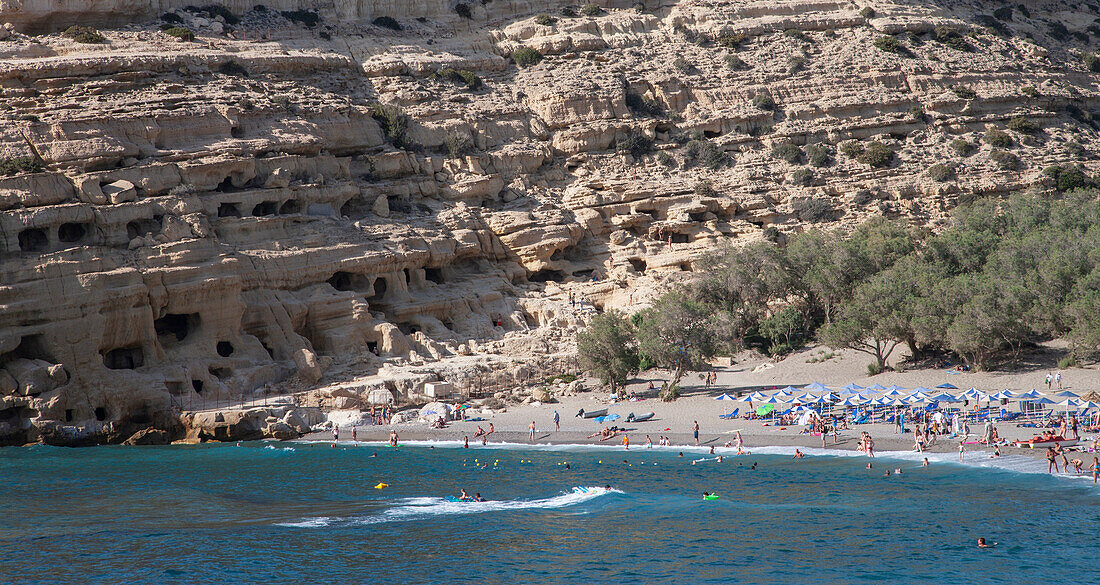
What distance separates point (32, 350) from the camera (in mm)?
38969

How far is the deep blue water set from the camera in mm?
23047

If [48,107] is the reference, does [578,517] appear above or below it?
below

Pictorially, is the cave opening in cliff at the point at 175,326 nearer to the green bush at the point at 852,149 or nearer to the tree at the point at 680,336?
the tree at the point at 680,336

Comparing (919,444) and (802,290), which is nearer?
(919,444)

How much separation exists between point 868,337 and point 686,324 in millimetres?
8095

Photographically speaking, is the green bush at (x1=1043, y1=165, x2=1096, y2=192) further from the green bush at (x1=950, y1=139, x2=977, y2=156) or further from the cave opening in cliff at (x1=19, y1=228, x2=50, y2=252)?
the cave opening in cliff at (x1=19, y1=228, x2=50, y2=252)

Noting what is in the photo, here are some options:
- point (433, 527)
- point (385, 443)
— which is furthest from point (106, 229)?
point (433, 527)

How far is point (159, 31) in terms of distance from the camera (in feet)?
182

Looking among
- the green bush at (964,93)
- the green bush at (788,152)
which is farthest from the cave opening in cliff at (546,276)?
the green bush at (964,93)

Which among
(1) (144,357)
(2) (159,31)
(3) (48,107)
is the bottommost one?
(1) (144,357)

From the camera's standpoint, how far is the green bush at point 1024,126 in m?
60.0

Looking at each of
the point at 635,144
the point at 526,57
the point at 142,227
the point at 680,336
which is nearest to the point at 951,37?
the point at 635,144

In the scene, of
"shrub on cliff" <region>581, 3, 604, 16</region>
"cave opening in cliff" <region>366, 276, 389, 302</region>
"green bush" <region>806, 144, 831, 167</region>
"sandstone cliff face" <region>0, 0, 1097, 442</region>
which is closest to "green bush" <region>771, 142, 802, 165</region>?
"sandstone cliff face" <region>0, 0, 1097, 442</region>

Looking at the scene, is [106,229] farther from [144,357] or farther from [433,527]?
[433,527]
